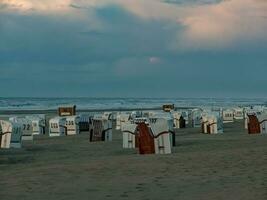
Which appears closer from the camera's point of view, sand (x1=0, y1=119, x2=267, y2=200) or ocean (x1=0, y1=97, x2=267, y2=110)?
sand (x1=0, y1=119, x2=267, y2=200)

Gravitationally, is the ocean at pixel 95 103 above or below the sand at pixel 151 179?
above

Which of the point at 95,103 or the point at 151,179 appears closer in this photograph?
the point at 151,179

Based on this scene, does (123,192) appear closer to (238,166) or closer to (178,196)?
(178,196)

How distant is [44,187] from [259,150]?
7470 mm

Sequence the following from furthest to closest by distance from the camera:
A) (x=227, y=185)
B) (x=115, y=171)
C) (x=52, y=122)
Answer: (x=52, y=122) → (x=115, y=171) → (x=227, y=185)

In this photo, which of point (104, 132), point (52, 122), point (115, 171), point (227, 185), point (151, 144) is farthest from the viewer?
point (52, 122)

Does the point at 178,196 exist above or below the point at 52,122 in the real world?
below

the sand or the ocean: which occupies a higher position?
the ocean

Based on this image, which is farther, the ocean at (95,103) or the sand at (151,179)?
the ocean at (95,103)

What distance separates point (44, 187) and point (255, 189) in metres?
3.54

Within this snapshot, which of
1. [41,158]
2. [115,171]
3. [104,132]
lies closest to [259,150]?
[115,171]

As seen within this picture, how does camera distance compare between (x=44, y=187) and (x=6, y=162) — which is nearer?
(x=44, y=187)

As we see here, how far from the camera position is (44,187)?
10.1 meters

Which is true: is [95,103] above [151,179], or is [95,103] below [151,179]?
above
